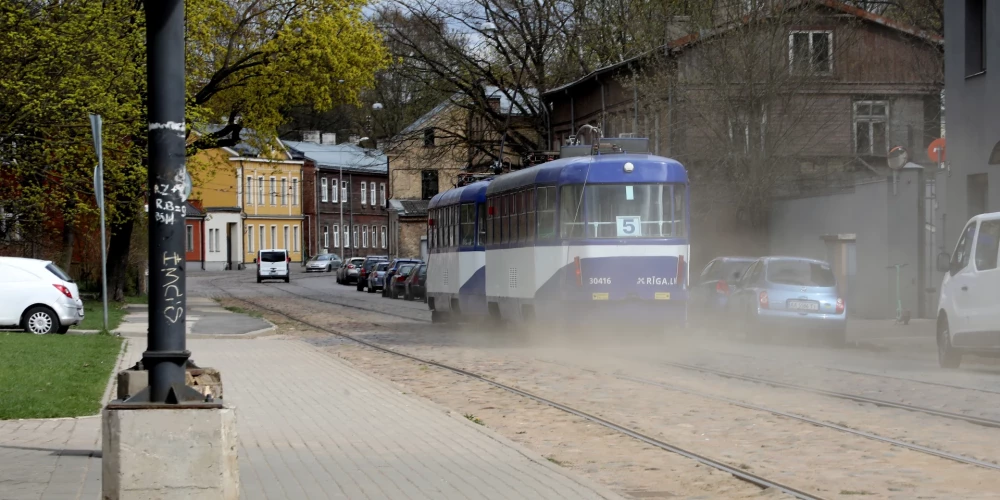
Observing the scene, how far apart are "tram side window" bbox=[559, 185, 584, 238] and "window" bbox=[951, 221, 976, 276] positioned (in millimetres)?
6701

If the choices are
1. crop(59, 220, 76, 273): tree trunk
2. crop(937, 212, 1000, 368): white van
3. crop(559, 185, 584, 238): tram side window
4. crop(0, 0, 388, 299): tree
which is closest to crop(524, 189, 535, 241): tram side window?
crop(559, 185, 584, 238): tram side window

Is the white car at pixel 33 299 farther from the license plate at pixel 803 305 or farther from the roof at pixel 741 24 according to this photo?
the roof at pixel 741 24

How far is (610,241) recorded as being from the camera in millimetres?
23125

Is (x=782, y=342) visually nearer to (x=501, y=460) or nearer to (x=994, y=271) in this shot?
(x=994, y=271)

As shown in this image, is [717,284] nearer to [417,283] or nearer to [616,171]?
[616,171]

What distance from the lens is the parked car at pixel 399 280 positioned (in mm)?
55688

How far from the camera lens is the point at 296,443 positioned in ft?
37.4

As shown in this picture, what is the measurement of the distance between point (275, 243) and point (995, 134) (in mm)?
93194

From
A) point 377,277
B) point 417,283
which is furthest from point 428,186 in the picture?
point 417,283

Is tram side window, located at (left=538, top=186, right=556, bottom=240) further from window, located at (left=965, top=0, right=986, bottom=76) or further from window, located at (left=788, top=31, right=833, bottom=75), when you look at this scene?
window, located at (left=788, top=31, right=833, bottom=75)

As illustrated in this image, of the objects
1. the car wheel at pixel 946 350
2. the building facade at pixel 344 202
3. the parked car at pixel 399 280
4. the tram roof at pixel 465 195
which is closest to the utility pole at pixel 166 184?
the car wheel at pixel 946 350

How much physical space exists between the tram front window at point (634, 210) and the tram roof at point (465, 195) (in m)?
6.03

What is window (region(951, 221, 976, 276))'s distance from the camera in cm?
1806

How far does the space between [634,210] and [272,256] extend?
206 feet
